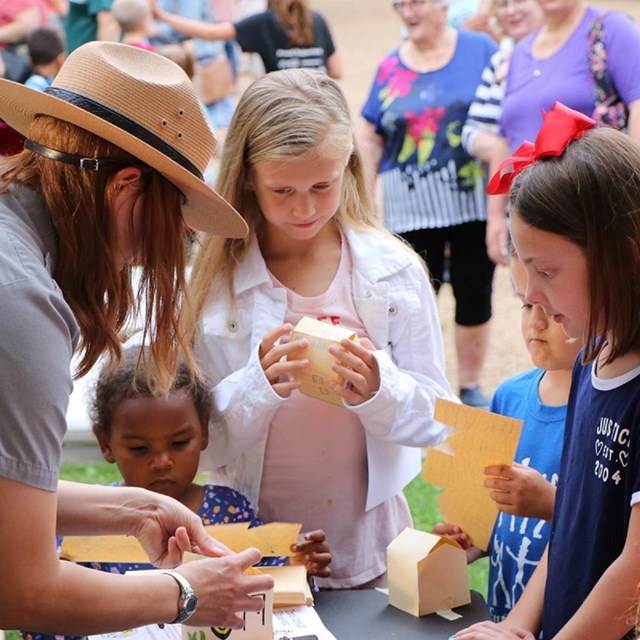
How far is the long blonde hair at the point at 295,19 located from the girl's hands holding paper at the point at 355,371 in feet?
15.2

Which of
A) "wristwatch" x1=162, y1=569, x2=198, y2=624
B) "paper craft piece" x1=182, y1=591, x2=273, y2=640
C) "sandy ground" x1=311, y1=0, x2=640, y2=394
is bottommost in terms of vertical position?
"sandy ground" x1=311, y1=0, x2=640, y2=394

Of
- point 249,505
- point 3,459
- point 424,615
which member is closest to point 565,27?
point 249,505

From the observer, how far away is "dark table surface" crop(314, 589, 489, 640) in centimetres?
215

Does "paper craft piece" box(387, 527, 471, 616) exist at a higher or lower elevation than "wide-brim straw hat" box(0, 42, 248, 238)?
lower

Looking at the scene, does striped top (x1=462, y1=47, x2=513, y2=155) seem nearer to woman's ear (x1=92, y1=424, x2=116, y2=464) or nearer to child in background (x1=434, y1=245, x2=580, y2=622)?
child in background (x1=434, y1=245, x2=580, y2=622)

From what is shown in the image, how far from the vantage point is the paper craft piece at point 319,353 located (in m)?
2.52

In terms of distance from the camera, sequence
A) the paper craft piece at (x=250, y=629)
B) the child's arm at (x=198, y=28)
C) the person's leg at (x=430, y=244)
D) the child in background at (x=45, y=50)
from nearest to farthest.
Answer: the paper craft piece at (x=250, y=629) < the person's leg at (x=430, y=244) < the child in background at (x=45, y=50) < the child's arm at (x=198, y=28)

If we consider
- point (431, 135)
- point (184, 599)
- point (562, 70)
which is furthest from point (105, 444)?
point (431, 135)

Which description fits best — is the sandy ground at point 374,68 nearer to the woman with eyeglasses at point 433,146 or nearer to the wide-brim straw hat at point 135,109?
the woman with eyeglasses at point 433,146

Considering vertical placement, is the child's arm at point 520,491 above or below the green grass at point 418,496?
above

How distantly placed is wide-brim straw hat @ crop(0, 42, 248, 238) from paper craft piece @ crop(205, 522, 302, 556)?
65cm

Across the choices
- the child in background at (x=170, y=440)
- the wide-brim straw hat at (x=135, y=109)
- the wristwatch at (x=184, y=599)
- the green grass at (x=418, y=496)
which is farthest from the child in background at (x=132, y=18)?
the wristwatch at (x=184, y=599)

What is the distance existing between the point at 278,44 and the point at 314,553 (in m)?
4.90

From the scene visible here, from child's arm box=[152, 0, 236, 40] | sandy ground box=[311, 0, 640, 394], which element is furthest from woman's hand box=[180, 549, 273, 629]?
child's arm box=[152, 0, 236, 40]
